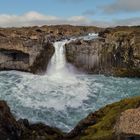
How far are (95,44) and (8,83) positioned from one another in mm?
21477

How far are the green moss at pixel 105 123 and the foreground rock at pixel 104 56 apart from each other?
42.6 metres

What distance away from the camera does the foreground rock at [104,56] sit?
75.2 meters

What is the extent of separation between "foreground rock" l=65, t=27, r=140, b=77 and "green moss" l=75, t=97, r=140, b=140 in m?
42.6

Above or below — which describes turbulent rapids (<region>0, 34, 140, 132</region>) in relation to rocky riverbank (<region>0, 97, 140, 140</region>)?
below

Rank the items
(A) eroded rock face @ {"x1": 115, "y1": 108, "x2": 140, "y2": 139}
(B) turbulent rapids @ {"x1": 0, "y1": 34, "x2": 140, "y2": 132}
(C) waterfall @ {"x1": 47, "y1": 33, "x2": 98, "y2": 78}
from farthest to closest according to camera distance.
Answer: (C) waterfall @ {"x1": 47, "y1": 33, "x2": 98, "y2": 78}
(B) turbulent rapids @ {"x1": 0, "y1": 34, "x2": 140, "y2": 132}
(A) eroded rock face @ {"x1": 115, "y1": 108, "x2": 140, "y2": 139}

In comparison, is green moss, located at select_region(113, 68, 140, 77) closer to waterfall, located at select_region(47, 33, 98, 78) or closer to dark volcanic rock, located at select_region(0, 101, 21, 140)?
waterfall, located at select_region(47, 33, 98, 78)

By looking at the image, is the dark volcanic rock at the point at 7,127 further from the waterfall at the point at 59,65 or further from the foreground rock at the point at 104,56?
the foreground rock at the point at 104,56

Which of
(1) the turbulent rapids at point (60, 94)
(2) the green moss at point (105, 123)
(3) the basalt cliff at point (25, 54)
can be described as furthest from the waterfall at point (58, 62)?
(2) the green moss at point (105, 123)

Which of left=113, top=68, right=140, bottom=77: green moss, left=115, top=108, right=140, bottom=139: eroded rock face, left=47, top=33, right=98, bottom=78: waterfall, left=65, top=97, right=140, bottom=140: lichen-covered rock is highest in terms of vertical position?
left=115, top=108, right=140, bottom=139: eroded rock face

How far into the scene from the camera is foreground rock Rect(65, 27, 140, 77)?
7525cm

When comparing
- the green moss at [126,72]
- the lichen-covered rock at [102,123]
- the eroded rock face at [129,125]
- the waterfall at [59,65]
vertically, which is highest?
the eroded rock face at [129,125]

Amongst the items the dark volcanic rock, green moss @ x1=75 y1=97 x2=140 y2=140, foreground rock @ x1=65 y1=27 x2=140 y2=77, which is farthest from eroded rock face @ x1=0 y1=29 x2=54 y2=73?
green moss @ x1=75 y1=97 x2=140 y2=140

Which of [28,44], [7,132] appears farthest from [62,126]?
[28,44]

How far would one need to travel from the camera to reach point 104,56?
250ft
